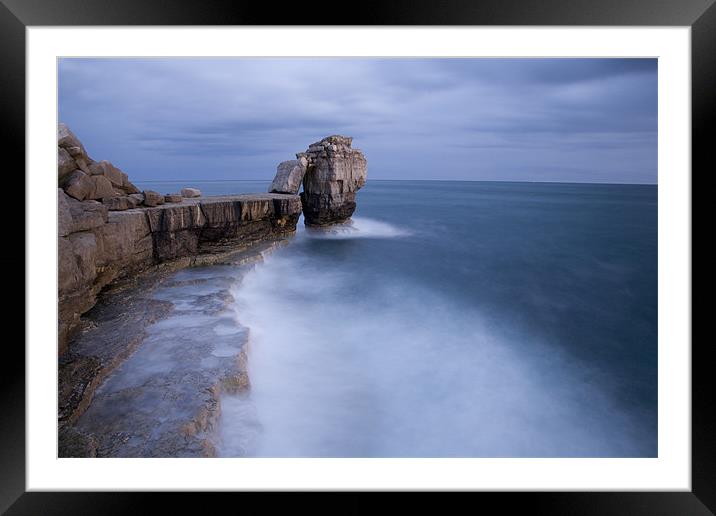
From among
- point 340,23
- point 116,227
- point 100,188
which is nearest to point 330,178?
point 100,188

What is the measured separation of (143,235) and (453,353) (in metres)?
6.02

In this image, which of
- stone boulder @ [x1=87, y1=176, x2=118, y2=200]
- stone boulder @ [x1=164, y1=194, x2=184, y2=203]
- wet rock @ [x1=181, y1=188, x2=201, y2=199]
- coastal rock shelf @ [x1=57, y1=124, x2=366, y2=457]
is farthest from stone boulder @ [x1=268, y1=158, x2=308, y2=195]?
stone boulder @ [x1=87, y1=176, x2=118, y2=200]

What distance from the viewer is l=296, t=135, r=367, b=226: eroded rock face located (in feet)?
52.4

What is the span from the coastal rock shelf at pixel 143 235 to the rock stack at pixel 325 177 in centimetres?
214

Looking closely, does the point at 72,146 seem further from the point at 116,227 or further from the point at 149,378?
the point at 149,378

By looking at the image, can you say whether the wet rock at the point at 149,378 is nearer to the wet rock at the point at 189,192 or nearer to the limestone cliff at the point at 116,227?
the limestone cliff at the point at 116,227

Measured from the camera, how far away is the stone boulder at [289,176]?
14.9m

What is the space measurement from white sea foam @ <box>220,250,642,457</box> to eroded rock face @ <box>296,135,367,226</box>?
8.74 metres

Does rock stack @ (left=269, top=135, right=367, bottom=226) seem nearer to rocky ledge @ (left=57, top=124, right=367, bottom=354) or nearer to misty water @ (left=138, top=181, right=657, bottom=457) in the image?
rocky ledge @ (left=57, top=124, right=367, bottom=354)

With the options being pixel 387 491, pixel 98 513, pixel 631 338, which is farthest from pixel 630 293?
pixel 98 513

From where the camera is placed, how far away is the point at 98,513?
2.42 metres

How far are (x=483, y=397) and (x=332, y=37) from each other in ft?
15.4

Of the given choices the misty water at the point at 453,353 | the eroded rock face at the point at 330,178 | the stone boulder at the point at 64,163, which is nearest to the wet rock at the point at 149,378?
the misty water at the point at 453,353

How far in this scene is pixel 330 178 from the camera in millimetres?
16031
